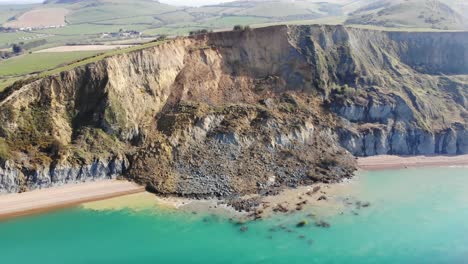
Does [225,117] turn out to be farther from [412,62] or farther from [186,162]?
[412,62]

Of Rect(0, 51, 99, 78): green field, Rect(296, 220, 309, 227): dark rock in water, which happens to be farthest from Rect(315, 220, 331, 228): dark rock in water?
Rect(0, 51, 99, 78): green field

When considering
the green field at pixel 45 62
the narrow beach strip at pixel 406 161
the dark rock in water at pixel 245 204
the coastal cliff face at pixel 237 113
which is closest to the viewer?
the dark rock in water at pixel 245 204

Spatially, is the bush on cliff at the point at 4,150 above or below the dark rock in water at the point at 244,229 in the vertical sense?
above

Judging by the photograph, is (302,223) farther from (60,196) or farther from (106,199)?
A: (60,196)

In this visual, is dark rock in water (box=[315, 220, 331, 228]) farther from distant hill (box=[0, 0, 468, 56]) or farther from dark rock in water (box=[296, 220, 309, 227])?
distant hill (box=[0, 0, 468, 56])

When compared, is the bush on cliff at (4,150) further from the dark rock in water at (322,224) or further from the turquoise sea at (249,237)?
the dark rock in water at (322,224)

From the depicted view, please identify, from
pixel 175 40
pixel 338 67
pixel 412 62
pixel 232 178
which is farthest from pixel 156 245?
pixel 412 62

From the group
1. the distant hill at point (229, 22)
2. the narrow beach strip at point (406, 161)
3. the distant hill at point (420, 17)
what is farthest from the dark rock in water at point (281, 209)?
the distant hill at point (229, 22)
